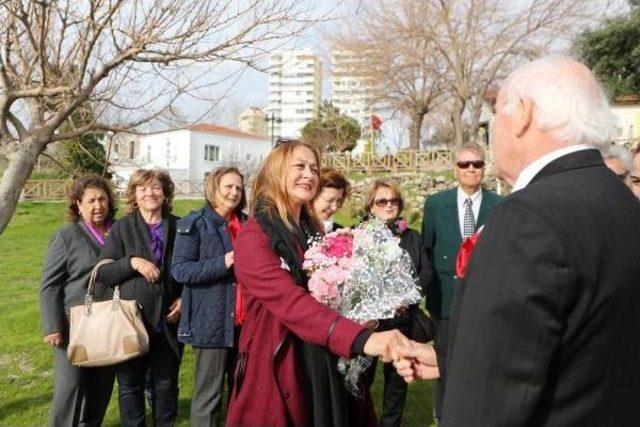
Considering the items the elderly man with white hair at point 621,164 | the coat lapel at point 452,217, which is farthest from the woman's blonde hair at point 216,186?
the elderly man with white hair at point 621,164

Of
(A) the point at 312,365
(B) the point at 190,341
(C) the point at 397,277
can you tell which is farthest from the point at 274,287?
(B) the point at 190,341

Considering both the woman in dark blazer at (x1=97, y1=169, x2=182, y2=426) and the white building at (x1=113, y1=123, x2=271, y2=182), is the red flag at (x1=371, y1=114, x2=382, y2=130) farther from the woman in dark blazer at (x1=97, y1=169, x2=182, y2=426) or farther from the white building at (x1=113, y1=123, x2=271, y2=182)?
the woman in dark blazer at (x1=97, y1=169, x2=182, y2=426)

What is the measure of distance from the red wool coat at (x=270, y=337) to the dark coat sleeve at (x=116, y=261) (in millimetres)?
1679

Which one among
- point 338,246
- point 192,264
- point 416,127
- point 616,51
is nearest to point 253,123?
point 416,127

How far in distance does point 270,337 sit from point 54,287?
224 centimetres

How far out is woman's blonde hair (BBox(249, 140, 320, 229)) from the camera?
8.54 feet

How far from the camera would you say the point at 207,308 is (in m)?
3.84

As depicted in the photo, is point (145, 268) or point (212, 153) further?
point (212, 153)

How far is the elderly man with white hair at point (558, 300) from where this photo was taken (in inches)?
47.6

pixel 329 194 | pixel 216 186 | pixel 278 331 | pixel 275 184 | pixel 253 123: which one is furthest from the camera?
pixel 253 123

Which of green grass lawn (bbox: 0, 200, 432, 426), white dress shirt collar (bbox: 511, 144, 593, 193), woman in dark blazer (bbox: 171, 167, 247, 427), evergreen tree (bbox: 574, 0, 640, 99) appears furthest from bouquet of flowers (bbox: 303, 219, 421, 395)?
evergreen tree (bbox: 574, 0, 640, 99)

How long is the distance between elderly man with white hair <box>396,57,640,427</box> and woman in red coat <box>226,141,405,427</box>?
958mm

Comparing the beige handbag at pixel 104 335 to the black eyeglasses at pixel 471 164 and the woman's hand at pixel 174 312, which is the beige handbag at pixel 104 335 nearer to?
the woman's hand at pixel 174 312

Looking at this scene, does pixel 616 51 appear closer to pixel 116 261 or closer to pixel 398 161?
pixel 398 161
